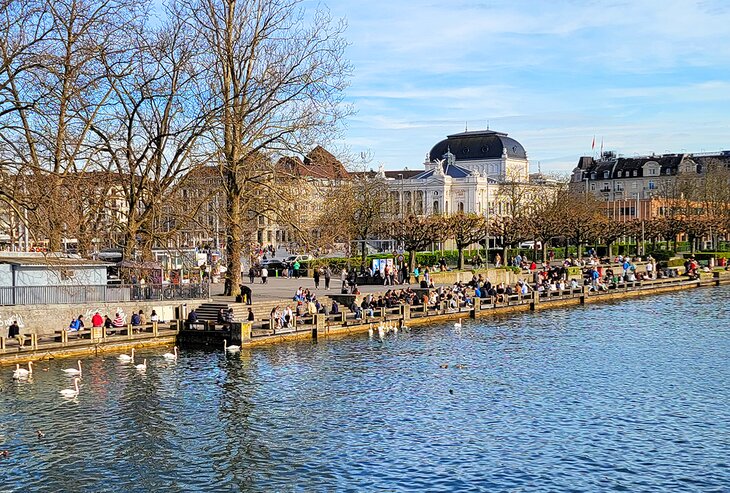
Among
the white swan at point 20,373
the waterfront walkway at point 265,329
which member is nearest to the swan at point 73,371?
the white swan at point 20,373

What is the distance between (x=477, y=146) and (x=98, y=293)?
4720 inches

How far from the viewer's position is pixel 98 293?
4197 centimetres

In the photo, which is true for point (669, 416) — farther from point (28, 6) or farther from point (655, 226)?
point (655, 226)

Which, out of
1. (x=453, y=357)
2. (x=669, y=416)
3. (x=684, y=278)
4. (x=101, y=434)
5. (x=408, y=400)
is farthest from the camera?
(x=684, y=278)

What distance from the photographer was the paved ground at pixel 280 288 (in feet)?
164

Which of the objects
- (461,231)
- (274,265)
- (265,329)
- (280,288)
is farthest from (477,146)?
(265,329)

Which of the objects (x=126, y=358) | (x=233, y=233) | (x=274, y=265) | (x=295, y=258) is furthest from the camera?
(x=295, y=258)

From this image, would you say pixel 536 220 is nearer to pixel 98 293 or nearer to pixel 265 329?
pixel 265 329

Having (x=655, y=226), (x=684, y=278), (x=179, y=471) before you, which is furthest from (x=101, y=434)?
(x=655, y=226)

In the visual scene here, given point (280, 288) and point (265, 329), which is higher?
point (280, 288)

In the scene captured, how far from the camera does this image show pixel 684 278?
252ft

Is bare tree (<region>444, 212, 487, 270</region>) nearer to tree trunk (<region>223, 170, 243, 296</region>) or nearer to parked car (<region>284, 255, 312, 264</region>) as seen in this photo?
parked car (<region>284, 255, 312, 264</region>)

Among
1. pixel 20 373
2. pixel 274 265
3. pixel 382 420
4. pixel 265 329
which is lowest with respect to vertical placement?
pixel 382 420

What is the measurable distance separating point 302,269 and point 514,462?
48.6 m
